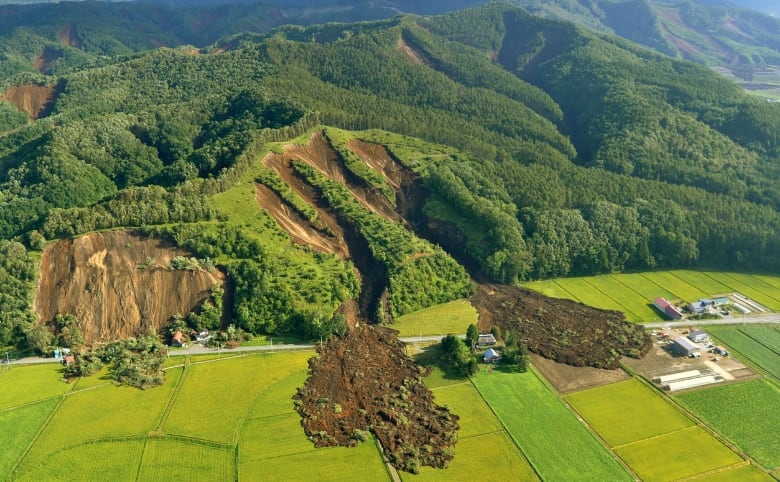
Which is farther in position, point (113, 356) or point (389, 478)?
point (113, 356)

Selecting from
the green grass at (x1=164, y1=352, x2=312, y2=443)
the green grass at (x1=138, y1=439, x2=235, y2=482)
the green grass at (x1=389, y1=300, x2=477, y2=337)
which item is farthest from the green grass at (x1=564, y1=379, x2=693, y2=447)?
the green grass at (x1=138, y1=439, x2=235, y2=482)

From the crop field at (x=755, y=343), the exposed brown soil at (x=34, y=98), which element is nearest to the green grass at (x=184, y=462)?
the crop field at (x=755, y=343)

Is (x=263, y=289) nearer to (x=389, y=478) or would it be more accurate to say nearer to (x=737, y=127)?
(x=389, y=478)

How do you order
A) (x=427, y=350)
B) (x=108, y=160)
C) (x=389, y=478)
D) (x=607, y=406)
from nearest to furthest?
(x=389, y=478), (x=607, y=406), (x=427, y=350), (x=108, y=160)

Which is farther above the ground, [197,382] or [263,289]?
[263,289]

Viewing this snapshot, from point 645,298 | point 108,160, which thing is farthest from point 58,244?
point 645,298

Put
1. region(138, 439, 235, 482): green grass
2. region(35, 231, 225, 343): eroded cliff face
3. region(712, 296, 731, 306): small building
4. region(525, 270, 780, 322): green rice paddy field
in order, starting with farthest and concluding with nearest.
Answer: region(525, 270, 780, 322): green rice paddy field < region(712, 296, 731, 306): small building < region(35, 231, 225, 343): eroded cliff face < region(138, 439, 235, 482): green grass

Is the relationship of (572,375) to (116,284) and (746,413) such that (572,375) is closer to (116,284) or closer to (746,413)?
(746,413)

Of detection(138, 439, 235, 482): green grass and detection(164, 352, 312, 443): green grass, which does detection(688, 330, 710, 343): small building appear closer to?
detection(164, 352, 312, 443): green grass
